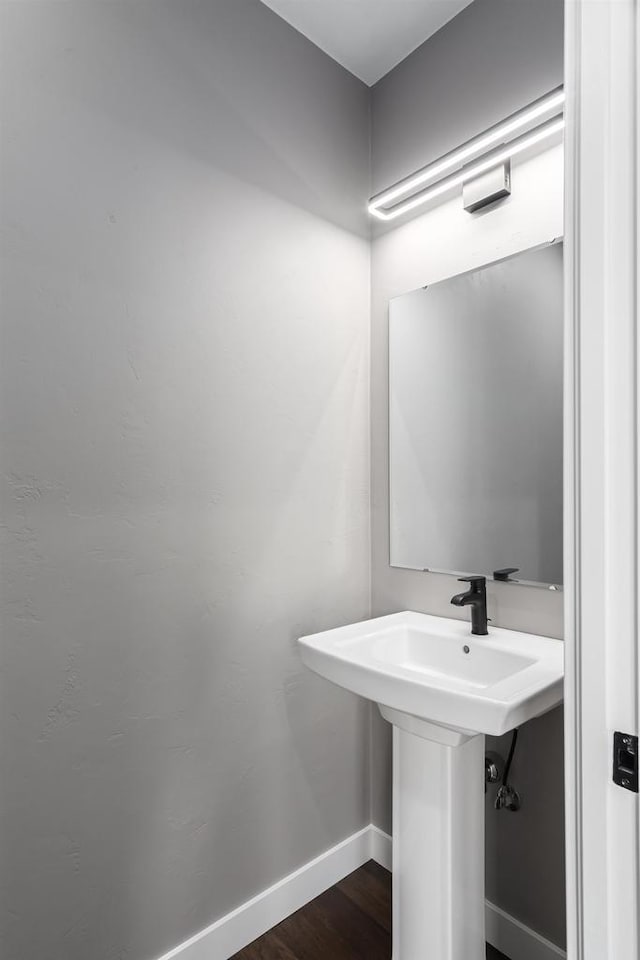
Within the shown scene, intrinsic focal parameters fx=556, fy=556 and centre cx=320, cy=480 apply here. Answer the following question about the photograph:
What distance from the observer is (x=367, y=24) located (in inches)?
67.1

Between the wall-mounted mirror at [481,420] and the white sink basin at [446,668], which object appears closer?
the white sink basin at [446,668]

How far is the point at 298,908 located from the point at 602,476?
162cm

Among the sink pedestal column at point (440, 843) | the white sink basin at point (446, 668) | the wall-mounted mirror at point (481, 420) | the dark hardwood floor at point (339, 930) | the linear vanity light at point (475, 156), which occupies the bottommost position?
the dark hardwood floor at point (339, 930)

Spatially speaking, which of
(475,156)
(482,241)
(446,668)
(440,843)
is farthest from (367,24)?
(440,843)

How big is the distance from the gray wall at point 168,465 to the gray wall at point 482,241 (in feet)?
0.36

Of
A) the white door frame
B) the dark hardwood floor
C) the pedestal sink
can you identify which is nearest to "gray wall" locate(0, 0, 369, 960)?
the dark hardwood floor

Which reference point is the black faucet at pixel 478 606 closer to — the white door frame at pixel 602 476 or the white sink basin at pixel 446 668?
the white sink basin at pixel 446 668

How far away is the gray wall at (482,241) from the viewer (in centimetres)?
144

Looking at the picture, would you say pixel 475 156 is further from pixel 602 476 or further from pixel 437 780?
pixel 437 780

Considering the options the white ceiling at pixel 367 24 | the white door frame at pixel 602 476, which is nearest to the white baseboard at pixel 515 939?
the white door frame at pixel 602 476

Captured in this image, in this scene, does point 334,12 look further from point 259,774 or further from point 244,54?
point 259,774

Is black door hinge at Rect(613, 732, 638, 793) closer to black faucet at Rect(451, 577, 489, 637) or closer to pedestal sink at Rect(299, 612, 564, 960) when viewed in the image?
pedestal sink at Rect(299, 612, 564, 960)

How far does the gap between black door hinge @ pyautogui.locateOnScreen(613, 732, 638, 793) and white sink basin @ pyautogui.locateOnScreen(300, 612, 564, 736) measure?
0.29 meters

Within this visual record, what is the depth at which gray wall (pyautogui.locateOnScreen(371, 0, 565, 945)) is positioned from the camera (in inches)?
56.6
